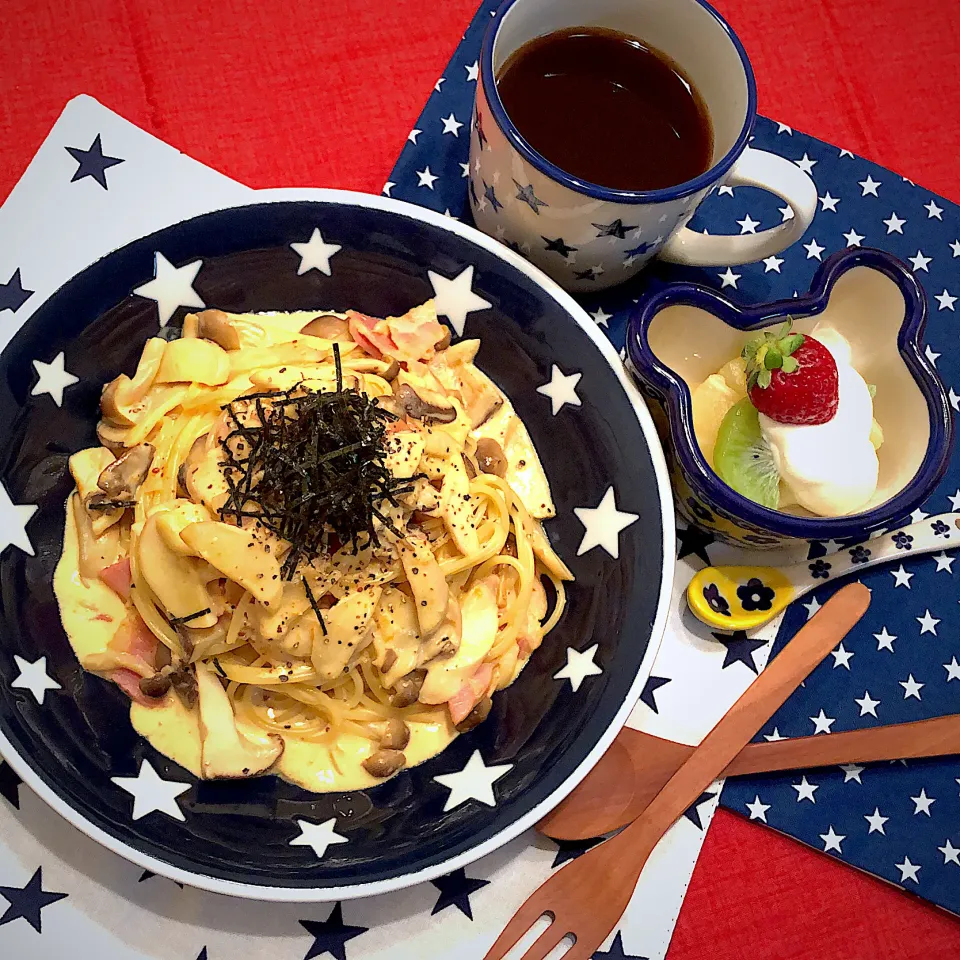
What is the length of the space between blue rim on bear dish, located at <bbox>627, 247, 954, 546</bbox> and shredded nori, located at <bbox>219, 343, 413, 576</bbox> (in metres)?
0.73

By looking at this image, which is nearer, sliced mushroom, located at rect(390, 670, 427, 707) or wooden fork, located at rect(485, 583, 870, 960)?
sliced mushroom, located at rect(390, 670, 427, 707)

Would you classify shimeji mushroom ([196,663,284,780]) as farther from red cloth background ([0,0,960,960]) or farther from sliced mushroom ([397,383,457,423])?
red cloth background ([0,0,960,960])

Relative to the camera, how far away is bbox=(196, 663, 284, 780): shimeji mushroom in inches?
80.1

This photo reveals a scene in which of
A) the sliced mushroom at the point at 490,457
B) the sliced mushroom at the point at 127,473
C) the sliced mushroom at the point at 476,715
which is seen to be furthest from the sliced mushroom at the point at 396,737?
the sliced mushroom at the point at 127,473

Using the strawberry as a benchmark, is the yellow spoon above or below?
below

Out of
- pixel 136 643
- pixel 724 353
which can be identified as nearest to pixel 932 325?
pixel 724 353

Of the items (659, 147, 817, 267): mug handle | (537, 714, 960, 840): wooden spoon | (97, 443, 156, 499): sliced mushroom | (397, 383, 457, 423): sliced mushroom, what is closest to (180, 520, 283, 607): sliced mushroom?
(97, 443, 156, 499): sliced mushroom

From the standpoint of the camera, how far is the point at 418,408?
2242 millimetres

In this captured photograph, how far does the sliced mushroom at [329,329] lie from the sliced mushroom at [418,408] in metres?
0.24

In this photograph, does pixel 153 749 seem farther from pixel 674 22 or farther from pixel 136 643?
pixel 674 22

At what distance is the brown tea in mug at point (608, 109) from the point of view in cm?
229

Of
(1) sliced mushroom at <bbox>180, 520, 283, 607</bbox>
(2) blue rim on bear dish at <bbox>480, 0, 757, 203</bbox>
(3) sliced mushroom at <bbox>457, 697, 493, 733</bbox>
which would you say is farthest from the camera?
(3) sliced mushroom at <bbox>457, 697, 493, 733</bbox>

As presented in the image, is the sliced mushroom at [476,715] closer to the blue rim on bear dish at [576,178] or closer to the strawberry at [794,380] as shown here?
the strawberry at [794,380]

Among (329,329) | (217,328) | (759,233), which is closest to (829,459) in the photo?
(759,233)
